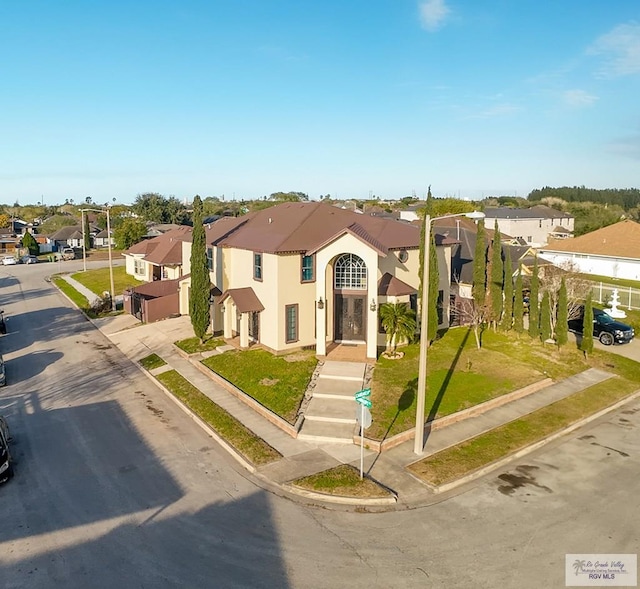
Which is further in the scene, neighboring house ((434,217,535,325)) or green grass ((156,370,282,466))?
neighboring house ((434,217,535,325))

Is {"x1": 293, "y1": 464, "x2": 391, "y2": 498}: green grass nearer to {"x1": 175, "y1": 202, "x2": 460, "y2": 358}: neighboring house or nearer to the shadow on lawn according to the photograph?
the shadow on lawn

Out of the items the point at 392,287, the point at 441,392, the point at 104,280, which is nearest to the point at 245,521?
the point at 441,392

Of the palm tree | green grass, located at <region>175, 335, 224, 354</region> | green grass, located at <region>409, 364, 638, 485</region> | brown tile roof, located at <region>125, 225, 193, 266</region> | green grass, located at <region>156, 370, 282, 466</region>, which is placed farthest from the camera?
brown tile roof, located at <region>125, 225, 193, 266</region>

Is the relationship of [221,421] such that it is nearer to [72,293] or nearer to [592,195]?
[72,293]

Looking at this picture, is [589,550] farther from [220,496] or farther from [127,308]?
[127,308]

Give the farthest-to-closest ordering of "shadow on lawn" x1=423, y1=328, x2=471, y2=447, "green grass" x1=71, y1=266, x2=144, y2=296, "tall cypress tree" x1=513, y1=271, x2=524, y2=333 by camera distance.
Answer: "green grass" x1=71, y1=266, x2=144, y2=296, "tall cypress tree" x1=513, y1=271, x2=524, y2=333, "shadow on lawn" x1=423, y1=328, x2=471, y2=447

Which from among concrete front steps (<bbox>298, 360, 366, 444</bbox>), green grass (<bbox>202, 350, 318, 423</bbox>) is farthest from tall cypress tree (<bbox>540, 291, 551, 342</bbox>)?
green grass (<bbox>202, 350, 318, 423</bbox>)
